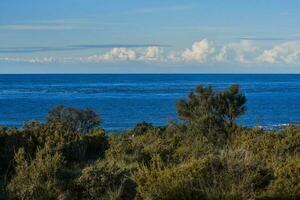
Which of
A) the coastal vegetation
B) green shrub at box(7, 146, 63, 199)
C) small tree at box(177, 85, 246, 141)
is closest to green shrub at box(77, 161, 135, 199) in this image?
the coastal vegetation

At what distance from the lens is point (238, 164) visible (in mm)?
9812

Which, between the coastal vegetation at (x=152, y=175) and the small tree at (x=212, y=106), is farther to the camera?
the small tree at (x=212, y=106)

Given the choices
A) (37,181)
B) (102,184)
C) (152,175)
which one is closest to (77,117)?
(37,181)

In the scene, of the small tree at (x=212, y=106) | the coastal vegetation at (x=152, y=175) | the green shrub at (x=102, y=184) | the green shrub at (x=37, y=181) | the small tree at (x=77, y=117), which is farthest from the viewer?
the small tree at (x=77, y=117)

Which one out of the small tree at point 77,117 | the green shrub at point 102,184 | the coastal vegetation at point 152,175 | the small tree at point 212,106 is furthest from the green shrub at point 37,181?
the small tree at point 77,117

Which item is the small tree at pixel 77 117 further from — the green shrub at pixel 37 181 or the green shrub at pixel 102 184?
the green shrub at pixel 102 184

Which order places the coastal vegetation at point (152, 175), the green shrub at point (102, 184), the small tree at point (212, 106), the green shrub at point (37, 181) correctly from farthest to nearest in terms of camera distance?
the small tree at point (212, 106) → the green shrub at point (102, 184) → the green shrub at point (37, 181) → the coastal vegetation at point (152, 175)

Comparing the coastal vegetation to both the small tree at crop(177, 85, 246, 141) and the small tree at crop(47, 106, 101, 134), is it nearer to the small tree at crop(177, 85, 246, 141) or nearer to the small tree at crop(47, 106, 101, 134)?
the small tree at crop(177, 85, 246, 141)

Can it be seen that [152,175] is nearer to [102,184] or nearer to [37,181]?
[102,184]

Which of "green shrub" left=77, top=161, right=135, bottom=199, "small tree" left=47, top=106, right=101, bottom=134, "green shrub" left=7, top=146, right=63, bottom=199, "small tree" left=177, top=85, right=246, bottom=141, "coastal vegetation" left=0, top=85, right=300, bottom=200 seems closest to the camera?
"coastal vegetation" left=0, top=85, right=300, bottom=200

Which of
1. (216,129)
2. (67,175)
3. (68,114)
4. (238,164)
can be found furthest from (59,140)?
(68,114)

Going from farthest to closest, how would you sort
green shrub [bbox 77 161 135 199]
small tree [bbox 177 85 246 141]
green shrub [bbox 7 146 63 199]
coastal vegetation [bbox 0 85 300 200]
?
small tree [bbox 177 85 246 141] → green shrub [bbox 77 161 135 199] → green shrub [bbox 7 146 63 199] → coastal vegetation [bbox 0 85 300 200]

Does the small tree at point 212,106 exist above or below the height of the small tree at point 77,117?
above

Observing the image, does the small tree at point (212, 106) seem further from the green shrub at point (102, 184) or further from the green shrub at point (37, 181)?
the green shrub at point (102, 184)
